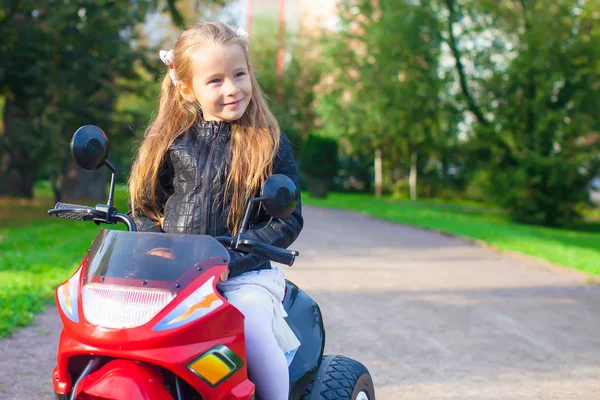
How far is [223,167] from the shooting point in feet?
9.34

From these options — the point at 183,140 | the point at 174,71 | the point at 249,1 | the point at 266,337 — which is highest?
the point at 249,1

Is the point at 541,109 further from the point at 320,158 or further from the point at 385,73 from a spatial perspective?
the point at 320,158

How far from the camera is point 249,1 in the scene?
54156 mm

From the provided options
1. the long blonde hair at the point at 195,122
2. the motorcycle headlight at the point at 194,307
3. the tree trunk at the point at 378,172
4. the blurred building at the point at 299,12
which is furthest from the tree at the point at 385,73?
the motorcycle headlight at the point at 194,307

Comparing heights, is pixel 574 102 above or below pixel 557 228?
above

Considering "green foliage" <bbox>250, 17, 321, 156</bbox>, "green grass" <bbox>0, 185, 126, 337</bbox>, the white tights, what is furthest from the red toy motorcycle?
"green foliage" <bbox>250, 17, 321, 156</bbox>

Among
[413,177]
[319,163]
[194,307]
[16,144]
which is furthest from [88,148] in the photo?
[413,177]

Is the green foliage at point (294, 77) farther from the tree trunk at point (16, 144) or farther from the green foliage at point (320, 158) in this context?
the tree trunk at point (16, 144)

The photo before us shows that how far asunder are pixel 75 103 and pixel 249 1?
3982cm

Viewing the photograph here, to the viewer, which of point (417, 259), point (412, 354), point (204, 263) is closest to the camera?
point (204, 263)

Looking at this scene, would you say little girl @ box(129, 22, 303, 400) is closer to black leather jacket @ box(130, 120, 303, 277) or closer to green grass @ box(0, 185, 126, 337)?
black leather jacket @ box(130, 120, 303, 277)

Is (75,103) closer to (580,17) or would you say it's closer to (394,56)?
(394,56)

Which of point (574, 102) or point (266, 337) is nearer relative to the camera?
point (266, 337)

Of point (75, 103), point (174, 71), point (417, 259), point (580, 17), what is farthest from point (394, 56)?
point (174, 71)
